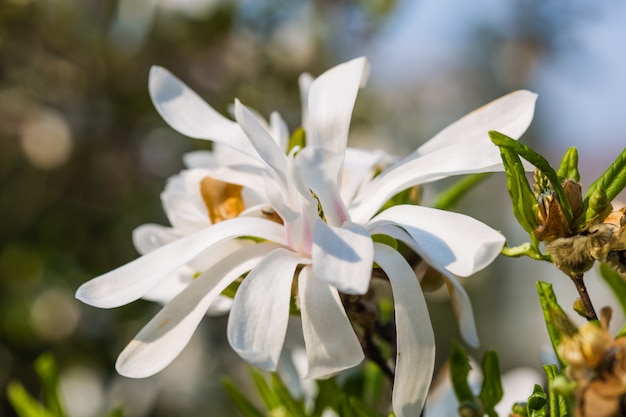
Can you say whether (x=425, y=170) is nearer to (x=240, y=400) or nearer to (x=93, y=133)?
(x=240, y=400)

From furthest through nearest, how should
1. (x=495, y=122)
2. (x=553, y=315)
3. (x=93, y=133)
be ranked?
(x=93, y=133) → (x=495, y=122) → (x=553, y=315)

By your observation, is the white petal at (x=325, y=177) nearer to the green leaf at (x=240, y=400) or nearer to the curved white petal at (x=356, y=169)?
the curved white petal at (x=356, y=169)

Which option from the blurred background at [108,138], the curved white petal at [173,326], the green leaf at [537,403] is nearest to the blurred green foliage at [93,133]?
the blurred background at [108,138]

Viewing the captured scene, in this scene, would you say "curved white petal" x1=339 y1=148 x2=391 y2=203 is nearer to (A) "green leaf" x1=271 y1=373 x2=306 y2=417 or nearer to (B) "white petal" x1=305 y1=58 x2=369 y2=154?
(B) "white petal" x1=305 y1=58 x2=369 y2=154

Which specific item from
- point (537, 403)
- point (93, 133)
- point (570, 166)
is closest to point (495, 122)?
point (570, 166)

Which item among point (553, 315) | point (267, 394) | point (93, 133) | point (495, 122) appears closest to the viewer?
point (553, 315)

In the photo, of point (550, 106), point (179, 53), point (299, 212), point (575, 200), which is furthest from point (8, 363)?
point (550, 106)

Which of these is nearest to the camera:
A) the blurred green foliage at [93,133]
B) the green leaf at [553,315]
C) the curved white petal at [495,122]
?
the green leaf at [553,315]
